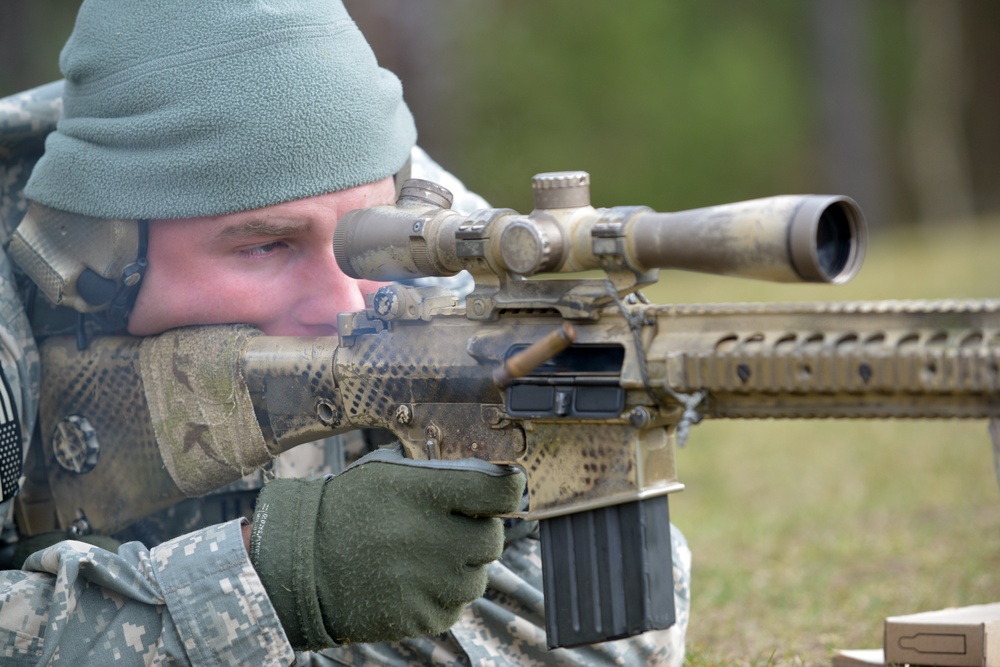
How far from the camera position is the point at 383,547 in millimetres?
2324

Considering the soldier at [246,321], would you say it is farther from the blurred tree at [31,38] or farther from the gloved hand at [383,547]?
the blurred tree at [31,38]

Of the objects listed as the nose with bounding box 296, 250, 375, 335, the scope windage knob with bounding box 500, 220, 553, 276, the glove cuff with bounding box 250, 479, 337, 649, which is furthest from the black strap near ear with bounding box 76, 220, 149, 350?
the scope windage knob with bounding box 500, 220, 553, 276

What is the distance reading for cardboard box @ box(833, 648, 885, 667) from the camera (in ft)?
9.82

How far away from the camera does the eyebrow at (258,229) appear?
8.91 feet

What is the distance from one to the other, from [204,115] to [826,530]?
3.11 meters

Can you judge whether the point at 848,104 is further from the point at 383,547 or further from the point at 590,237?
the point at 383,547

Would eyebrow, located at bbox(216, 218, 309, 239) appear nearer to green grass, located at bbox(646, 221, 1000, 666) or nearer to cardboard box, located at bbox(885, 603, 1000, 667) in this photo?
green grass, located at bbox(646, 221, 1000, 666)

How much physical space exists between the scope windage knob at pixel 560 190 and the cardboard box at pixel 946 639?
4.74 feet

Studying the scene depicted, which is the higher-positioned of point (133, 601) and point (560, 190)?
point (560, 190)

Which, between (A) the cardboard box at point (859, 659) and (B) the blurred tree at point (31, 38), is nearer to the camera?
(A) the cardboard box at point (859, 659)

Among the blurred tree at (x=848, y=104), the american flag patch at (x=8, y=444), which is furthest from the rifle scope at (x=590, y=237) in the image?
the blurred tree at (x=848, y=104)

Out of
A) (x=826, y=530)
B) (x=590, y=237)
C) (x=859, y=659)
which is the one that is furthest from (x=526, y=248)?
(x=826, y=530)

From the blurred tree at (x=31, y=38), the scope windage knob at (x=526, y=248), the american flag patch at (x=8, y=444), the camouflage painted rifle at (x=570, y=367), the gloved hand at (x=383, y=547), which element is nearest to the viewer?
the camouflage painted rifle at (x=570, y=367)

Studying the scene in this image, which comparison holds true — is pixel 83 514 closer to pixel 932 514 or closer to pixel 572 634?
pixel 572 634
